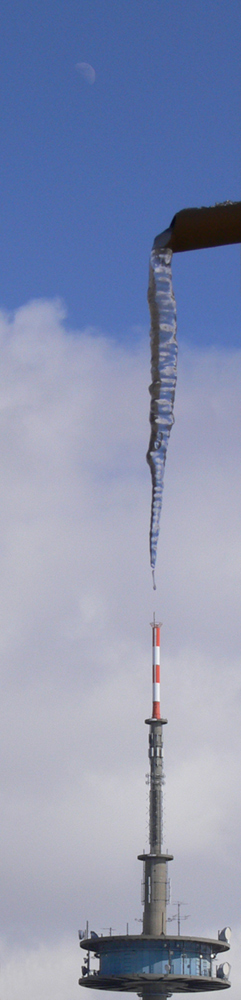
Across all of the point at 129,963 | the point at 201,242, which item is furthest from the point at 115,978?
the point at 201,242

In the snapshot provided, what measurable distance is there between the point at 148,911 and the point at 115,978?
1131cm

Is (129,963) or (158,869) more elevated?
(158,869)

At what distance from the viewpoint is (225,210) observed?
82.2 feet

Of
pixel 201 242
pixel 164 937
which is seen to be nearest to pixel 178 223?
pixel 201 242

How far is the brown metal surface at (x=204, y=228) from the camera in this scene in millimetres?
25156

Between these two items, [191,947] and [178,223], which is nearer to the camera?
[178,223]

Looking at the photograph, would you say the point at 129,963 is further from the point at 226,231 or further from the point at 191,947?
the point at 226,231

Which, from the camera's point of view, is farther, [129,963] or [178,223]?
[129,963]

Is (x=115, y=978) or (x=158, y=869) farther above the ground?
(x=158, y=869)

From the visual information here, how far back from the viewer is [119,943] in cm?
19950

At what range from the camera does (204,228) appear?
25.6 metres

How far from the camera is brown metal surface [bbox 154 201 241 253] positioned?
2516 centimetres

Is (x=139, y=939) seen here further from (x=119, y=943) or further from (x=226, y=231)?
(x=226, y=231)

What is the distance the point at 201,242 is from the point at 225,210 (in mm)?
1222
